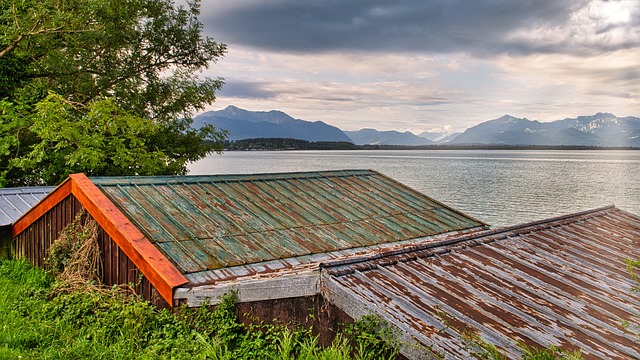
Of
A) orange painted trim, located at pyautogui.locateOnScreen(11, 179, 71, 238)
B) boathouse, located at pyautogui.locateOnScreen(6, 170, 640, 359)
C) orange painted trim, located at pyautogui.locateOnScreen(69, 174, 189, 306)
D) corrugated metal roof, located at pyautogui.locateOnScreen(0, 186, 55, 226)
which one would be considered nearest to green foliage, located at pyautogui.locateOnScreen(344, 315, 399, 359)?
boathouse, located at pyautogui.locateOnScreen(6, 170, 640, 359)

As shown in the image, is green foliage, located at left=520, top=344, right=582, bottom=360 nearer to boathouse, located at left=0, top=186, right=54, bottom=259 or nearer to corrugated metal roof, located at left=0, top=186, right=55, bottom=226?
boathouse, located at left=0, top=186, right=54, bottom=259

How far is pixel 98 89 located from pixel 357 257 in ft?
98.4

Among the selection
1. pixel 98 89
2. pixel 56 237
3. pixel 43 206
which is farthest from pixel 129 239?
pixel 98 89

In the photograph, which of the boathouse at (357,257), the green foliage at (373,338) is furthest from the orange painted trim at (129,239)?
the green foliage at (373,338)

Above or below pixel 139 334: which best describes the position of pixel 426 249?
above

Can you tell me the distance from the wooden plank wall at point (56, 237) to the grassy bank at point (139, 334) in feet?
0.97

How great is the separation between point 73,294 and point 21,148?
21919 mm

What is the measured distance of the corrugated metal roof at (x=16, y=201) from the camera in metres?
14.0

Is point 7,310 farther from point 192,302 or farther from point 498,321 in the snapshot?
point 498,321

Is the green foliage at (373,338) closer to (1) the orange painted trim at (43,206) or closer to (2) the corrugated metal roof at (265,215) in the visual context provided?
(2) the corrugated metal roof at (265,215)

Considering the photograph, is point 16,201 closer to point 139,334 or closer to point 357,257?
point 139,334

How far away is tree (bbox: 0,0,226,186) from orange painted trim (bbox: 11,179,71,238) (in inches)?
403

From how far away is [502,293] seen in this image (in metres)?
7.23

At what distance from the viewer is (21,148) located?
1080 inches
